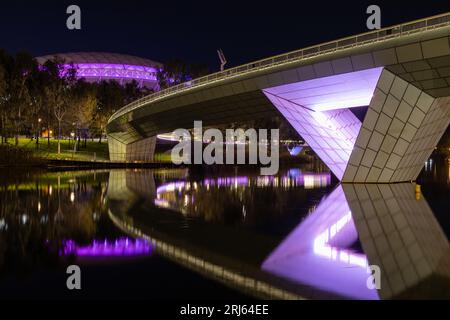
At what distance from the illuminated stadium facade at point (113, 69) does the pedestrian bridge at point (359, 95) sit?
80.3 meters

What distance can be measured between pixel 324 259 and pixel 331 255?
47 cm

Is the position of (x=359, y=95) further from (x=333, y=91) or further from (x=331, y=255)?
(x=331, y=255)

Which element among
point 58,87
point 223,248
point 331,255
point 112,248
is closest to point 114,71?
point 58,87

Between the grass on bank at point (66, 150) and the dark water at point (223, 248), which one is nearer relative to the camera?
the dark water at point (223, 248)

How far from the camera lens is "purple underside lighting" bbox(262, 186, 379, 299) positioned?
26.8 feet

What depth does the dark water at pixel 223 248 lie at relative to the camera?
7.99m

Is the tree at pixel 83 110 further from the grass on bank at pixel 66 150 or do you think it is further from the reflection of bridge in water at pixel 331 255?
the reflection of bridge in water at pixel 331 255

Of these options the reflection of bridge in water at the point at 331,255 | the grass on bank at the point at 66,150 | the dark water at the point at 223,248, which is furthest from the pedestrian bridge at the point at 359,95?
the grass on bank at the point at 66,150

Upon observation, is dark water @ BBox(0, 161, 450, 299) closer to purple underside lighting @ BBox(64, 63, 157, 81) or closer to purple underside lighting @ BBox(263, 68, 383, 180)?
purple underside lighting @ BBox(263, 68, 383, 180)

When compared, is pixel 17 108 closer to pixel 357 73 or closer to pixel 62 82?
pixel 62 82

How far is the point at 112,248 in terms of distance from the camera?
11234 mm

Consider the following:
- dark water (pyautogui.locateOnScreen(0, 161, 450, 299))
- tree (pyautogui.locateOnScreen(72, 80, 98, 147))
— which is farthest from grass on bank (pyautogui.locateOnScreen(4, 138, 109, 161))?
dark water (pyautogui.locateOnScreen(0, 161, 450, 299))

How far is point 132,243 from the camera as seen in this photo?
11.9m
